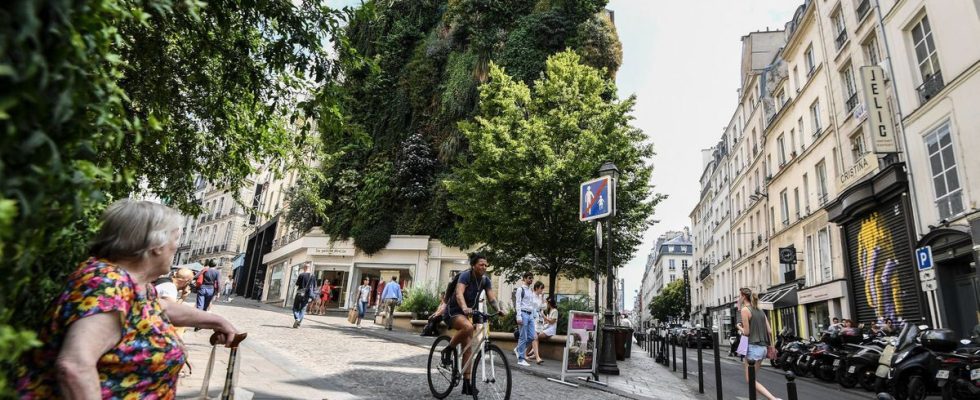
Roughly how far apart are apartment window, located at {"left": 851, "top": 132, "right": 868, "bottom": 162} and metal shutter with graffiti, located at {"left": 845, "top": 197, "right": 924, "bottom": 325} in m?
2.68

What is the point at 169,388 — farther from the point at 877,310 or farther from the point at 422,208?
the point at 422,208

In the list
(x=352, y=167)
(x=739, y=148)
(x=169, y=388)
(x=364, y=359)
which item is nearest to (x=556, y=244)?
(x=364, y=359)

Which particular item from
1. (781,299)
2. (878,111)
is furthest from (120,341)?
(781,299)

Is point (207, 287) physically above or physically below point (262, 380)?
above

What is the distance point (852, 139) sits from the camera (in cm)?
1909

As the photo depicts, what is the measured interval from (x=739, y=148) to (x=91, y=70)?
41.2 meters

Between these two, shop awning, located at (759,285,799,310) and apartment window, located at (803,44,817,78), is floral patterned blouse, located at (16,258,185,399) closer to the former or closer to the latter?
shop awning, located at (759,285,799,310)

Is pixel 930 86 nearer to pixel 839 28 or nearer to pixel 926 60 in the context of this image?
pixel 926 60

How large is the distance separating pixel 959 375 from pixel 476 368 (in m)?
7.91

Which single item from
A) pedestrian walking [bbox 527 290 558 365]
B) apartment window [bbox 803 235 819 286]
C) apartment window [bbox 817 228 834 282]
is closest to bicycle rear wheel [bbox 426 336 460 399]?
pedestrian walking [bbox 527 290 558 365]

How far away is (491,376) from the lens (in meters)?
5.47

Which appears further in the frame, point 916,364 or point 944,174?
point 944,174

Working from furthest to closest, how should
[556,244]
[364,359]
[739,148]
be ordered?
[739,148] → [556,244] → [364,359]

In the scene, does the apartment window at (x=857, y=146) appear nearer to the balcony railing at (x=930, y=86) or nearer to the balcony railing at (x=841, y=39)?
the balcony railing at (x=841, y=39)
